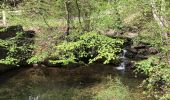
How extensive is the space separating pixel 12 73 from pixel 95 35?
738cm

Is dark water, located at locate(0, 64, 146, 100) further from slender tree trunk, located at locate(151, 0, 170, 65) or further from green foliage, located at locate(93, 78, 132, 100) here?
slender tree trunk, located at locate(151, 0, 170, 65)

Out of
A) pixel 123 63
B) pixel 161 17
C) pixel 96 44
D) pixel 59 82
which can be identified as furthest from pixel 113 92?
pixel 123 63

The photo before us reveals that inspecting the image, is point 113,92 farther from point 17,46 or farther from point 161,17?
point 17,46

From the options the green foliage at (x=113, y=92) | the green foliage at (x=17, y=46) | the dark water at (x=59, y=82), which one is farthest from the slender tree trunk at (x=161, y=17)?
the green foliage at (x=17, y=46)

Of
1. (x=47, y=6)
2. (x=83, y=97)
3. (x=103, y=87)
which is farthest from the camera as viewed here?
(x=47, y=6)

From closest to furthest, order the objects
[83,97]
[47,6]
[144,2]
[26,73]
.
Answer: [144,2] → [83,97] → [47,6] → [26,73]

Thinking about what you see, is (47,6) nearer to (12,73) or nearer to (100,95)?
(12,73)

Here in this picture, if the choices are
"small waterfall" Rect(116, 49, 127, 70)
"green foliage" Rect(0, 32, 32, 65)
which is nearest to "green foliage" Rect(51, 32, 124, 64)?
"green foliage" Rect(0, 32, 32, 65)

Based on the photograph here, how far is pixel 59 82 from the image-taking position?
18625mm

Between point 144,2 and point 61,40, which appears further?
point 61,40

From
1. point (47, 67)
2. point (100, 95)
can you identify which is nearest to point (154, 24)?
point (100, 95)

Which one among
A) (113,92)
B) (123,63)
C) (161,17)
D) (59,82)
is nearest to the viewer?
(161,17)

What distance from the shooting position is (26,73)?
802 inches

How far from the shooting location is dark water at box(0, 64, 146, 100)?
16.5m
